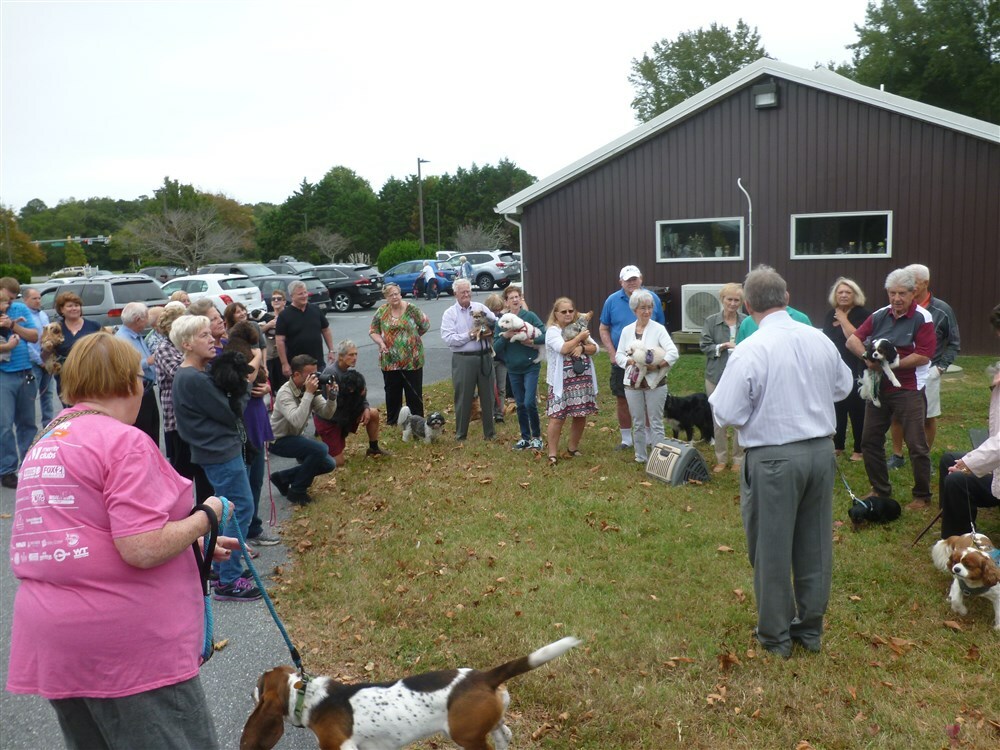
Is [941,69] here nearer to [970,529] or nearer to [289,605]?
[970,529]

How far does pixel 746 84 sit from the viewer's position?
14.6m

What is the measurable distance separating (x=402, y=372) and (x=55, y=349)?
12.0 feet

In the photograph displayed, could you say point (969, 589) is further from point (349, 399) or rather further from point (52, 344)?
→ point (52, 344)

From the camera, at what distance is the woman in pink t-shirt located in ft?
7.52

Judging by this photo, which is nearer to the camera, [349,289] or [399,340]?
[399,340]

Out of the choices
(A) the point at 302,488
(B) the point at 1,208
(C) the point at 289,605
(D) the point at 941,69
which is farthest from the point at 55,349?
(B) the point at 1,208

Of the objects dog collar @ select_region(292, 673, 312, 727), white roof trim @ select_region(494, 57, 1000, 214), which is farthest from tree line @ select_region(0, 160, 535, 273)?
dog collar @ select_region(292, 673, 312, 727)

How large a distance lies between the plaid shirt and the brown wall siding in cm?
1153

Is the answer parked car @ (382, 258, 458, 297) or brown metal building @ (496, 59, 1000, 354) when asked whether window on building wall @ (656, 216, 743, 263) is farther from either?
parked car @ (382, 258, 458, 297)

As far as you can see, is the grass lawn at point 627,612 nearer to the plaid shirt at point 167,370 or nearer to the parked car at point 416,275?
the plaid shirt at point 167,370

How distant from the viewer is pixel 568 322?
8.24 metres

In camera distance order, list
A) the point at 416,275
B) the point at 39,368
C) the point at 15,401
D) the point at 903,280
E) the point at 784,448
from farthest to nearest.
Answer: the point at 416,275
the point at 39,368
the point at 15,401
the point at 903,280
the point at 784,448


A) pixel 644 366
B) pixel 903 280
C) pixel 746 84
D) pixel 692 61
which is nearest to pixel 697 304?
pixel 746 84

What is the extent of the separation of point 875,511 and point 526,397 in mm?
3913
